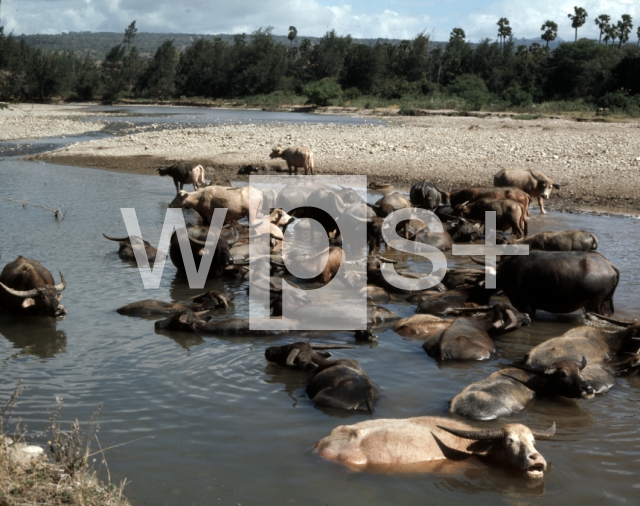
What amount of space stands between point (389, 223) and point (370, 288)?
11.5 feet

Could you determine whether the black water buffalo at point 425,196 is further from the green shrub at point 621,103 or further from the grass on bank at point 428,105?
the green shrub at point 621,103

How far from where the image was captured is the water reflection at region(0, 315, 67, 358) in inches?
305

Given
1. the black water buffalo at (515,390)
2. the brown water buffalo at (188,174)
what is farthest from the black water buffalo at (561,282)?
the brown water buffalo at (188,174)

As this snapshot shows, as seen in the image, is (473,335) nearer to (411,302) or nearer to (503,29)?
(411,302)

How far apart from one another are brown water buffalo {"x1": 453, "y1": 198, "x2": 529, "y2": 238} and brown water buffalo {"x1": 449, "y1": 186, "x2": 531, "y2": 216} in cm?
33

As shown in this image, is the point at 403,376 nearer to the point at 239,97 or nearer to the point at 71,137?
the point at 71,137

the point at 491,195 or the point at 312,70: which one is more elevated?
the point at 312,70

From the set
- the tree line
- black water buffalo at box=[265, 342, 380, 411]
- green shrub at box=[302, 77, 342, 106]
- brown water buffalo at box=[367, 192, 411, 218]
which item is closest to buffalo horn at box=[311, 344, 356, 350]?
black water buffalo at box=[265, 342, 380, 411]

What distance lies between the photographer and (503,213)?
45.6 feet

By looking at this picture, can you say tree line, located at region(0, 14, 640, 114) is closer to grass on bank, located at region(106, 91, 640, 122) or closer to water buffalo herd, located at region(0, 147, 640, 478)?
grass on bank, located at region(106, 91, 640, 122)

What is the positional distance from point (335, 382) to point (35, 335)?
13.2 feet

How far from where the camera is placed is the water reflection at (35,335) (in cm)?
774

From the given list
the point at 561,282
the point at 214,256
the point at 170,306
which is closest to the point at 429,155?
the point at 214,256

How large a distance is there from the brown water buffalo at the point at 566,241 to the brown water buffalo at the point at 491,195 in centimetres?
316
